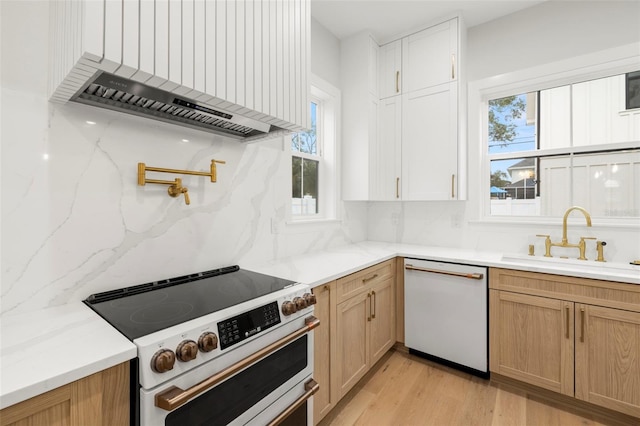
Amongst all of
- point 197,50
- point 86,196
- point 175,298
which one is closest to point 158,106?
point 197,50

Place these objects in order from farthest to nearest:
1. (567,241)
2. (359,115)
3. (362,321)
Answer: (359,115) → (567,241) → (362,321)

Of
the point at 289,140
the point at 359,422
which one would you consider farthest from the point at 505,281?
the point at 289,140

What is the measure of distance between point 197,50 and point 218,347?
1.09 meters

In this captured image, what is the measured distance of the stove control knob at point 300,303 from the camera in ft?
4.55

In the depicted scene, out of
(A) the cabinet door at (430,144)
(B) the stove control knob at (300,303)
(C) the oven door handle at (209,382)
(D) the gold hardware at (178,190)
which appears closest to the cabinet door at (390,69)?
(A) the cabinet door at (430,144)

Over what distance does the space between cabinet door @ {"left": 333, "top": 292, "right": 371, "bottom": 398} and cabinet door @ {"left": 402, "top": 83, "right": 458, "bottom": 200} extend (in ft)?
3.84

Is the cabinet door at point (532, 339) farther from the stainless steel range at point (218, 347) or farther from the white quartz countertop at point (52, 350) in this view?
the white quartz countertop at point (52, 350)

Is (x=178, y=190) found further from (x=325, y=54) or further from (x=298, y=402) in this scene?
(x=325, y=54)

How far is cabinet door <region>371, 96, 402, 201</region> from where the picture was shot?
9.39 ft

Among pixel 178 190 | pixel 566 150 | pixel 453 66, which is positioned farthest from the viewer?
pixel 453 66

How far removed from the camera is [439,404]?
78.0 inches

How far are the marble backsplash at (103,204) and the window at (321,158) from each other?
0.78 m

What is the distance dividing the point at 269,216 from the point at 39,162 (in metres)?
1.24

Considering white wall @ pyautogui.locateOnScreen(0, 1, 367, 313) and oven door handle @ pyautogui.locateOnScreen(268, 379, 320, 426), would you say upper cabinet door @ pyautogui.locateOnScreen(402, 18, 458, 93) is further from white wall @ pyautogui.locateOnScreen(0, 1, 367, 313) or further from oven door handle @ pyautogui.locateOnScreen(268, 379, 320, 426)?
oven door handle @ pyautogui.locateOnScreen(268, 379, 320, 426)
